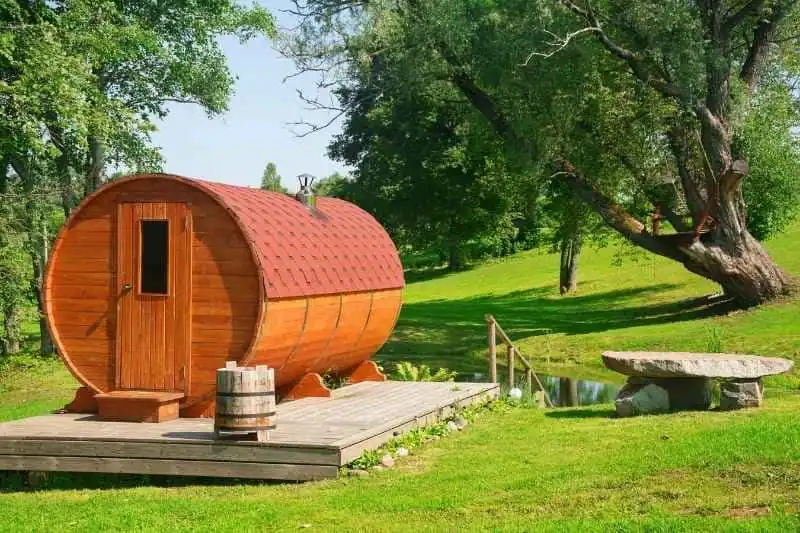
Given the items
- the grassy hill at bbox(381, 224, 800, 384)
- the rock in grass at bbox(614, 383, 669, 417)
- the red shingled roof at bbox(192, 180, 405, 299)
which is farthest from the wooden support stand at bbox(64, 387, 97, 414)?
the grassy hill at bbox(381, 224, 800, 384)

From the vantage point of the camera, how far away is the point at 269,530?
348 inches

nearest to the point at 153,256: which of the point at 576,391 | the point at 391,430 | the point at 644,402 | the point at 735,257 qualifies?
the point at 391,430

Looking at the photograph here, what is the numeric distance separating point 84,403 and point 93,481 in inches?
79.0

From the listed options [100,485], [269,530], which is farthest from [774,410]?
[100,485]

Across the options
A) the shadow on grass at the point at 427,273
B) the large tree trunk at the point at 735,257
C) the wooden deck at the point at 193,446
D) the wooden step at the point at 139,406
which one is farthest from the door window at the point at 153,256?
the shadow on grass at the point at 427,273

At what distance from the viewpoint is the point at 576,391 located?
74.1 ft

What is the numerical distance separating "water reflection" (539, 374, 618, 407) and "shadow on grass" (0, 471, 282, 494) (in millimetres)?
10509

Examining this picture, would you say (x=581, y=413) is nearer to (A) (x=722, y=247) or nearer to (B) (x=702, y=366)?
(B) (x=702, y=366)

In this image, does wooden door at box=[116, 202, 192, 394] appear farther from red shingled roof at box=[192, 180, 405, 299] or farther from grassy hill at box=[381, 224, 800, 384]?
grassy hill at box=[381, 224, 800, 384]

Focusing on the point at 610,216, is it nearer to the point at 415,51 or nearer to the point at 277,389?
the point at 415,51

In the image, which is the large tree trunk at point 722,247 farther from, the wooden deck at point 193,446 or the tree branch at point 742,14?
the wooden deck at point 193,446

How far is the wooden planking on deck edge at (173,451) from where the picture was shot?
10.7 metres

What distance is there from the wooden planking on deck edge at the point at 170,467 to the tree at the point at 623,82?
17.0m

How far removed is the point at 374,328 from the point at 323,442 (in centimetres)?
563
